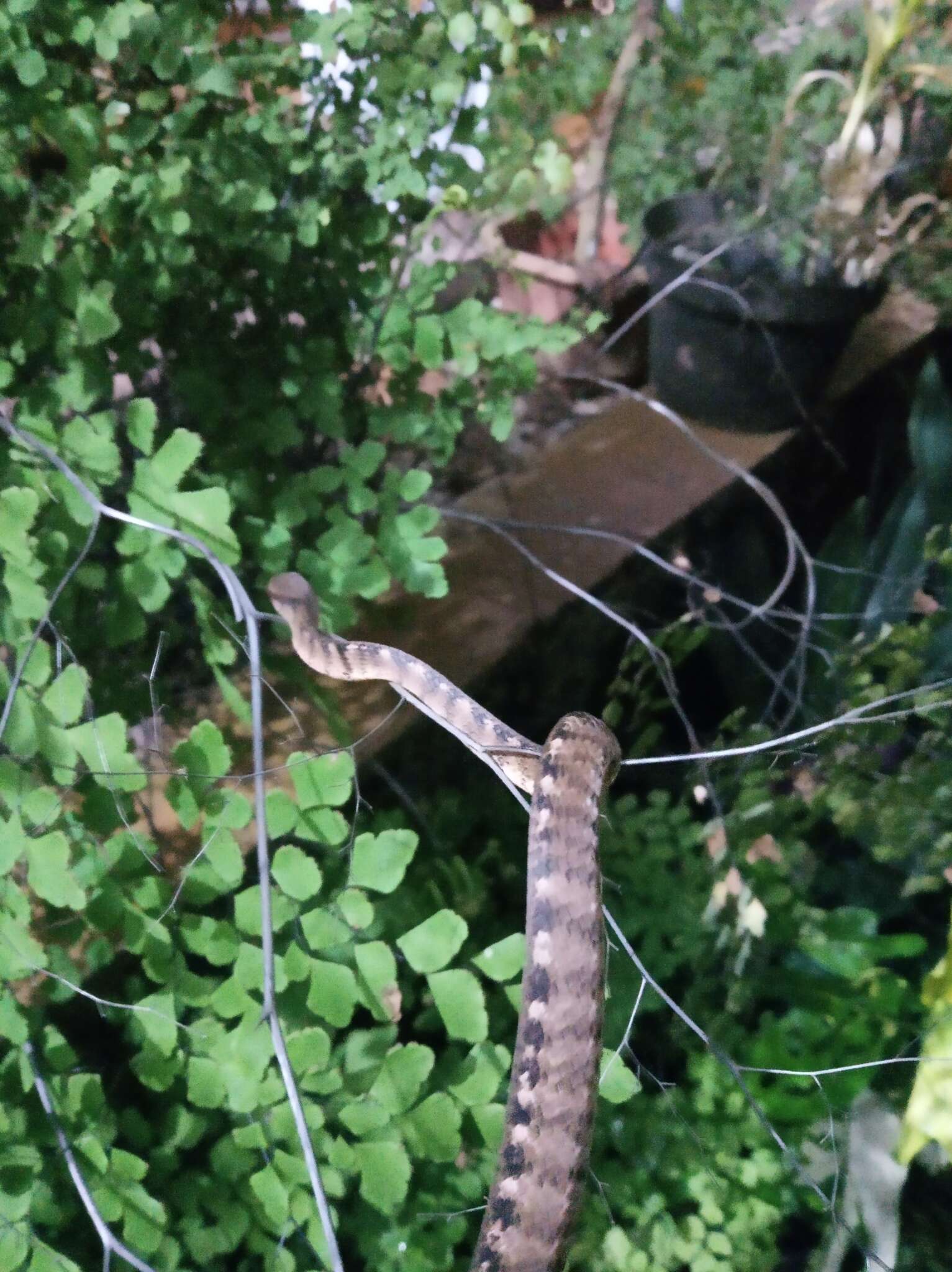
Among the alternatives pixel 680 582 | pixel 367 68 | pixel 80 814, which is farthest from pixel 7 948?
pixel 680 582

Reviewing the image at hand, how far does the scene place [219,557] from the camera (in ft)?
2.18

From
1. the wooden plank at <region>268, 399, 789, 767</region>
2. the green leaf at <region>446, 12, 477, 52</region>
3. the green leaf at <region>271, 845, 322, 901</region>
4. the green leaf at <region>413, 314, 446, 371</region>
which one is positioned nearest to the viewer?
the green leaf at <region>271, 845, 322, 901</region>

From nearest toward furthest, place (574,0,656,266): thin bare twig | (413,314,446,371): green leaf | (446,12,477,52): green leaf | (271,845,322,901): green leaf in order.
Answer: (271,845,322,901): green leaf → (446,12,477,52): green leaf → (413,314,446,371): green leaf → (574,0,656,266): thin bare twig

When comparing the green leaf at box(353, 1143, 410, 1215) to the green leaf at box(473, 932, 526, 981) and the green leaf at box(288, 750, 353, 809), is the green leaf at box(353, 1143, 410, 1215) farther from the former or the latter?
the green leaf at box(288, 750, 353, 809)

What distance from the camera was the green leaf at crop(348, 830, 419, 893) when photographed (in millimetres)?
601

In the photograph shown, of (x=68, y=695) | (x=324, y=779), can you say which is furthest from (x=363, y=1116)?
(x=68, y=695)

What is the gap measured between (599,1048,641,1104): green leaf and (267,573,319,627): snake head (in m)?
0.42

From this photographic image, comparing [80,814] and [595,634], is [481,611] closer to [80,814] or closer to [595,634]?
[595,634]

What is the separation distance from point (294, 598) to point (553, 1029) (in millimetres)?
422

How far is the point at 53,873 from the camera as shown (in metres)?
0.58

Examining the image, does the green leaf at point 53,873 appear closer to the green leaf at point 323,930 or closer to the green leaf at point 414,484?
the green leaf at point 323,930

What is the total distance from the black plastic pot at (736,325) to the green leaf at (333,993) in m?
1.27

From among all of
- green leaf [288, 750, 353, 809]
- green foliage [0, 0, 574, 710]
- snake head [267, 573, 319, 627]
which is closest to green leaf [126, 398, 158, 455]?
green foliage [0, 0, 574, 710]

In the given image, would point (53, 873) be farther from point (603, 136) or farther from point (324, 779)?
point (603, 136)
